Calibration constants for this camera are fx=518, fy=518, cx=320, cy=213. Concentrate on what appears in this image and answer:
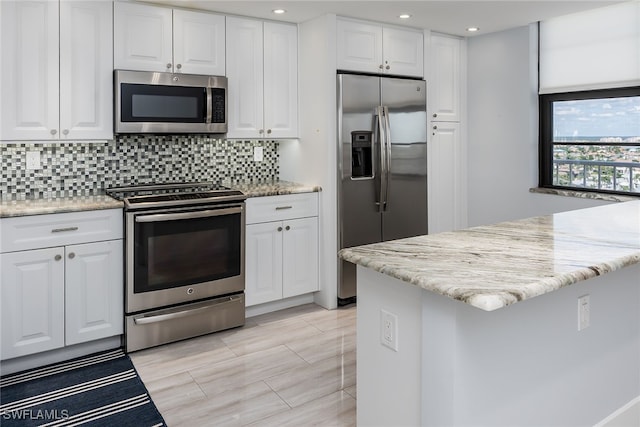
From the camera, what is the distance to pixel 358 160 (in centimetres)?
392

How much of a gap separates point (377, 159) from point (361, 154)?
0.45ft

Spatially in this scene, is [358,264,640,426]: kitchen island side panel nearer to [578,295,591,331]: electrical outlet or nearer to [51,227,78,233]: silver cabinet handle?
[578,295,591,331]: electrical outlet

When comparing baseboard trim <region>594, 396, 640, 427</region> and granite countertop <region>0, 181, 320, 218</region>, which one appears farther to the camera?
granite countertop <region>0, 181, 320, 218</region>

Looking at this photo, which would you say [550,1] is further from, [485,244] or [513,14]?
[485,244]

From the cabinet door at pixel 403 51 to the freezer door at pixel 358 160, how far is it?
0.28 meters

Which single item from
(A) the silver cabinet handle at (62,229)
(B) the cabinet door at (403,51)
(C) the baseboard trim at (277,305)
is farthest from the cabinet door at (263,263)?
(B) the cabinet door at (403,51)

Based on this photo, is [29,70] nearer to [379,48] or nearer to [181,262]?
[181,262]

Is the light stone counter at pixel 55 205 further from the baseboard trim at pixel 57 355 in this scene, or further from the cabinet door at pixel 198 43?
the cabinet door at pixel 198 43

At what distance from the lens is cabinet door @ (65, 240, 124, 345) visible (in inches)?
114

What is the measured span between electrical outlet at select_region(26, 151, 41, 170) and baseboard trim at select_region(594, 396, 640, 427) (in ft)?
10.9

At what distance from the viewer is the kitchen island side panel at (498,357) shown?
1.46 m

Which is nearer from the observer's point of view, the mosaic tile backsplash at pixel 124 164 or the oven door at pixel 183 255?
the oven door at pixel 183 255

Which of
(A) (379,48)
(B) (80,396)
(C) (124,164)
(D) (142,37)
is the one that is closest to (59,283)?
(B) (80,396)

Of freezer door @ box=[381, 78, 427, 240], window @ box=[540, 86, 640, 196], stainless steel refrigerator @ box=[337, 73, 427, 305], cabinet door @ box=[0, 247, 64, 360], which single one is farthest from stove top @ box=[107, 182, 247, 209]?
window @ box=[540, 86, 640, 196]
